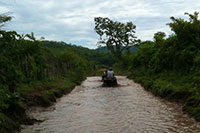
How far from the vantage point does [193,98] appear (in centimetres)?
1184

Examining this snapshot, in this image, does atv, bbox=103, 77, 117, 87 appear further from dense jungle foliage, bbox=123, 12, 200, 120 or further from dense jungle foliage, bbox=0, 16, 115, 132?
dense jungle foliage, bbox=0, 16, 115, 132

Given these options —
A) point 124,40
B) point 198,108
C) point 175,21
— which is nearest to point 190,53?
point 175,21

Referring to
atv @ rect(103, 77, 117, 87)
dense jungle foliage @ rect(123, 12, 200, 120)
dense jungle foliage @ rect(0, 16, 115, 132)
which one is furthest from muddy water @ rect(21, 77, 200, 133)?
atv @ rect(103, 77, 117, 87)

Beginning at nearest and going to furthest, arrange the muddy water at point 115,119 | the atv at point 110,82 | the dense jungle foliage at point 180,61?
the muddy water at point 115,119, the dense jungle foliage at point 180,61, the atv at point 110,82

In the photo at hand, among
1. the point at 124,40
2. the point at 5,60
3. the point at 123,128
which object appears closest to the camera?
the point at 123,128

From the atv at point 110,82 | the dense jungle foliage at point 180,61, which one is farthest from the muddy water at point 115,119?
the atv at point 110,82

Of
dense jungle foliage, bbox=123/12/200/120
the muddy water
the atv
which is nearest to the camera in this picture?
the muddy water

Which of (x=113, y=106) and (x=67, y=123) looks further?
(x=113, y=106)

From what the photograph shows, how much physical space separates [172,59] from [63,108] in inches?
477

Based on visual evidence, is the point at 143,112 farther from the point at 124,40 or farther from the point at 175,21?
the point at 124,40

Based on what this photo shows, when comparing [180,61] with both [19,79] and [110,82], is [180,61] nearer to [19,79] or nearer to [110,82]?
[110,82]

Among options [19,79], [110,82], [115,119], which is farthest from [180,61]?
[19,79]

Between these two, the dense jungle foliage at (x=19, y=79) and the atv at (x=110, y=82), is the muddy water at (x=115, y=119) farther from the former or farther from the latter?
the atv at (x=110, y=82)

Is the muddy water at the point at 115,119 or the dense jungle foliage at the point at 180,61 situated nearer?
the muddy water at the point at 115,119
